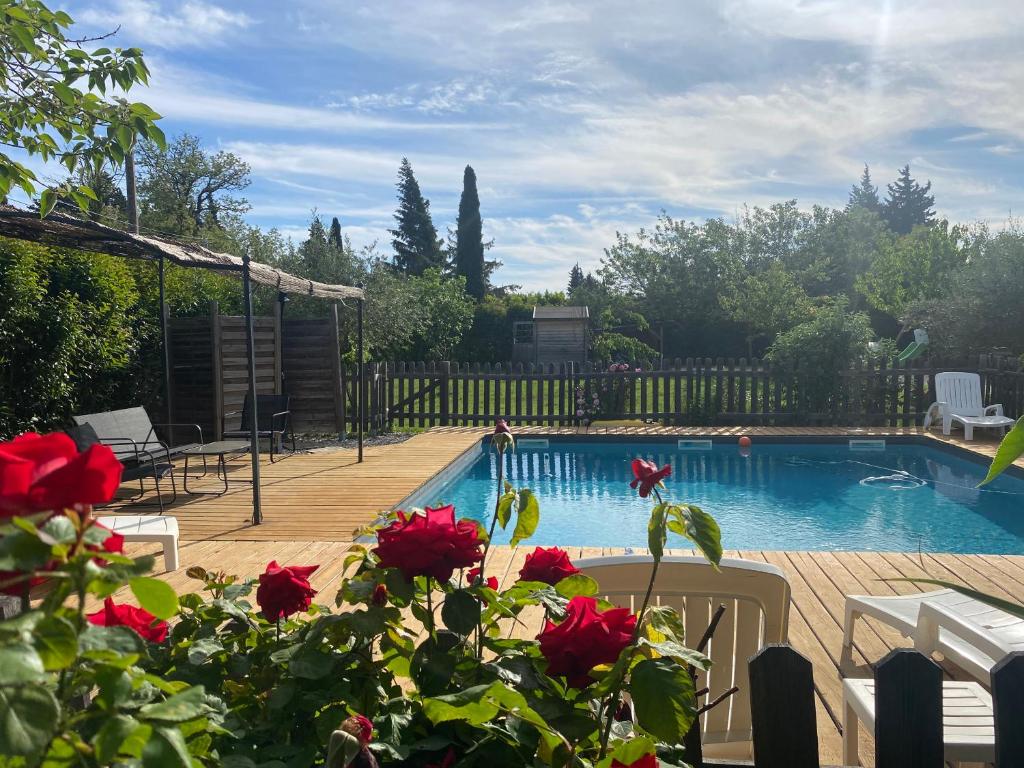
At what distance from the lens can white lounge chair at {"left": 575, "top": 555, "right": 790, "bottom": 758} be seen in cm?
205

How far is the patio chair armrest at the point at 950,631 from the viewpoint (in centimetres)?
233

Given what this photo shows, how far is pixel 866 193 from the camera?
61.9 metres

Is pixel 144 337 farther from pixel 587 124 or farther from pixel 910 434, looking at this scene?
pixel 910 434

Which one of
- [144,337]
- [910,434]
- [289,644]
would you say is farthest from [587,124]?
[289,644]

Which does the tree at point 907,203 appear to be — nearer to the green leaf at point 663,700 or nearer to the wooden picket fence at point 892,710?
the wooden picket fence at point 892,710

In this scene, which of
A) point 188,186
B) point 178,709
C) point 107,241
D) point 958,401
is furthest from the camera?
point 188,186

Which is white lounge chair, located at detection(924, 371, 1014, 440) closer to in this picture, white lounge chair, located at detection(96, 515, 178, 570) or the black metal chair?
the black metal chair

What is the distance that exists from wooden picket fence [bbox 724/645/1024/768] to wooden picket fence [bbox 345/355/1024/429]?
388 inches

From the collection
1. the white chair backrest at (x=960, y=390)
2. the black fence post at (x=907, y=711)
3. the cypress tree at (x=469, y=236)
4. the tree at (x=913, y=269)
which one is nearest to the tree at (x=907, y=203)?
the tree at (x=913, y=269)

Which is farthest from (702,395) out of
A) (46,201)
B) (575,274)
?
(575,274)

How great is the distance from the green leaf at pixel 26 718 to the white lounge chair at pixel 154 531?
4.18 meters

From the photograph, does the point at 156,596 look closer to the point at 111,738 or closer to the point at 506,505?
the point at 111,738

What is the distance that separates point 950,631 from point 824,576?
5.41 ft

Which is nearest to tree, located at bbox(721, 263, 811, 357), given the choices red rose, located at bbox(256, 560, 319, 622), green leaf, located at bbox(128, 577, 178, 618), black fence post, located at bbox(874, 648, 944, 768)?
black fence post, located at bbox(874, 648, 944, 768)
